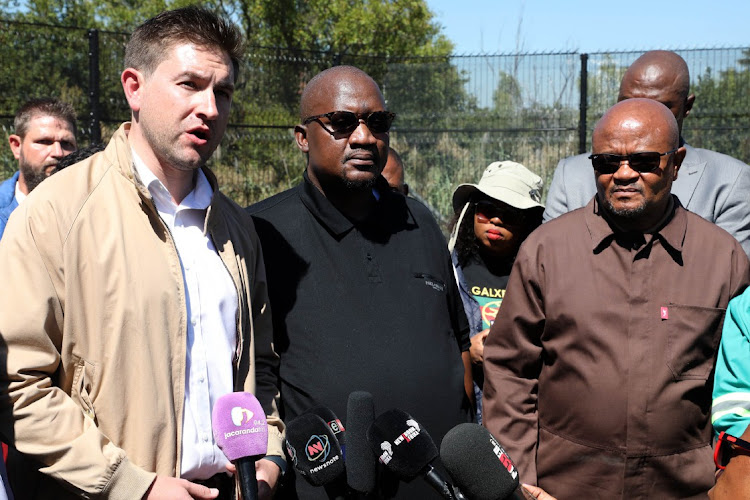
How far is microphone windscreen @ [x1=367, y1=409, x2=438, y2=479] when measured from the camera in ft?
8.32

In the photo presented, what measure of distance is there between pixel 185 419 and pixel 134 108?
1.09 m

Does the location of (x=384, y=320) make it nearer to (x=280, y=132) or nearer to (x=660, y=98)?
(x=660, y=98)

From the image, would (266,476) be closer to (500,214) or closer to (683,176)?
(500,214)

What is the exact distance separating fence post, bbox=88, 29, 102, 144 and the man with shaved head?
683 centimetres

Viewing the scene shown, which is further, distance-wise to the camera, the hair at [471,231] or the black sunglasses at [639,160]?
the hair at [471,231]

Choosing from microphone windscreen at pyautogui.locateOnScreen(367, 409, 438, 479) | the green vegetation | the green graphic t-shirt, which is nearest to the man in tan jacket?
microphone windscreen at pyautogui.locateOnScreen(367, 409, 438, 479)

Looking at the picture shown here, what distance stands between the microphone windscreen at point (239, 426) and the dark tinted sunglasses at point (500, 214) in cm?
244

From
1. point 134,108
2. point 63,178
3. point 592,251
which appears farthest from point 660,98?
point 63,178

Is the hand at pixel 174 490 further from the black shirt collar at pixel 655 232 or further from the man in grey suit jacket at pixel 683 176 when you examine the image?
the man in grey suit jacket at pixel 683 176

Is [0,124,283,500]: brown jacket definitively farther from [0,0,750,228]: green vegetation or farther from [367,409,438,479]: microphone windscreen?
[0,0,750,228]: green vegetation

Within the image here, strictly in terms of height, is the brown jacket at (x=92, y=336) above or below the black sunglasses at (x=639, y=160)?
below

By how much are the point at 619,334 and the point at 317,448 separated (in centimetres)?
140

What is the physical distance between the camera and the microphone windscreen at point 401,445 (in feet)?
8.32

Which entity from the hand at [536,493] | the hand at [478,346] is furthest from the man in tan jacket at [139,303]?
the hand at [478,346]
